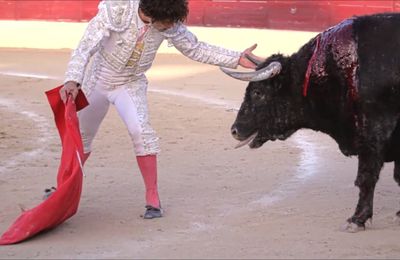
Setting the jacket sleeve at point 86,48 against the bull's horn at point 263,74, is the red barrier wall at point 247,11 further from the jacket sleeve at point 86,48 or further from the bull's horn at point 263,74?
the jacket sleeve at point 86,48

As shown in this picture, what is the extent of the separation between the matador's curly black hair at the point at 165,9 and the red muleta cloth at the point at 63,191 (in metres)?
0.62

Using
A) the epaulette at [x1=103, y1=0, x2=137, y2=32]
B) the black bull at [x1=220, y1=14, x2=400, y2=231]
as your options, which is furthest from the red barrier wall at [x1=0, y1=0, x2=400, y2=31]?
the epaulette at [x1=103, y1=0, x2=137, y2=32]

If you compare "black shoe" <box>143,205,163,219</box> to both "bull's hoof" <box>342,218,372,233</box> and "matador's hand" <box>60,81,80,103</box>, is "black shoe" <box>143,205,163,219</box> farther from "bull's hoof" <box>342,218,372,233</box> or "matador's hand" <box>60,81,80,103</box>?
"bull's hoof" <box>342,218,372,233</box>

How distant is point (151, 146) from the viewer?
17.7ft

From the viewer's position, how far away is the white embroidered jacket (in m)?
5.20

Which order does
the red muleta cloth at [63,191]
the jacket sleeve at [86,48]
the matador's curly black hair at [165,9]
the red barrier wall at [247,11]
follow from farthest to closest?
the red barrier wall at [247,11] < the jacket sleeve at [86,48] < the matador's curly black hair at [165,9] < the red muleta cloth at [63,191]

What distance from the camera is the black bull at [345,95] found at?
195 inches

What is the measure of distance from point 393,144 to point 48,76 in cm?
843

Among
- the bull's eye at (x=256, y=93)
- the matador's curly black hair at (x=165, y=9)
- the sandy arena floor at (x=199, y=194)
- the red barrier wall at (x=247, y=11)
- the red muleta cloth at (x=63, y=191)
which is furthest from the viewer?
the red barrier wall at (x=247, y=11)

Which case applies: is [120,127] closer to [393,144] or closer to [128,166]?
[128,166]

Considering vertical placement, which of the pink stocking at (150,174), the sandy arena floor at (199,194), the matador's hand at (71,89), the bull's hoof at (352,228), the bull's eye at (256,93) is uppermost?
the matador's hand at (71,89)

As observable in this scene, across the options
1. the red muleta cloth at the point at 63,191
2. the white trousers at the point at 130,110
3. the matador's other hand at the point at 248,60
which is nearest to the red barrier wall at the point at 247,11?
the matador's other hand at the point at 248,60

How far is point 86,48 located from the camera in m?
5.20

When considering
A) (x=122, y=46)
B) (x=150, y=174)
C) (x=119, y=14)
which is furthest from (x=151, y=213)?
(x=119, y=14)
